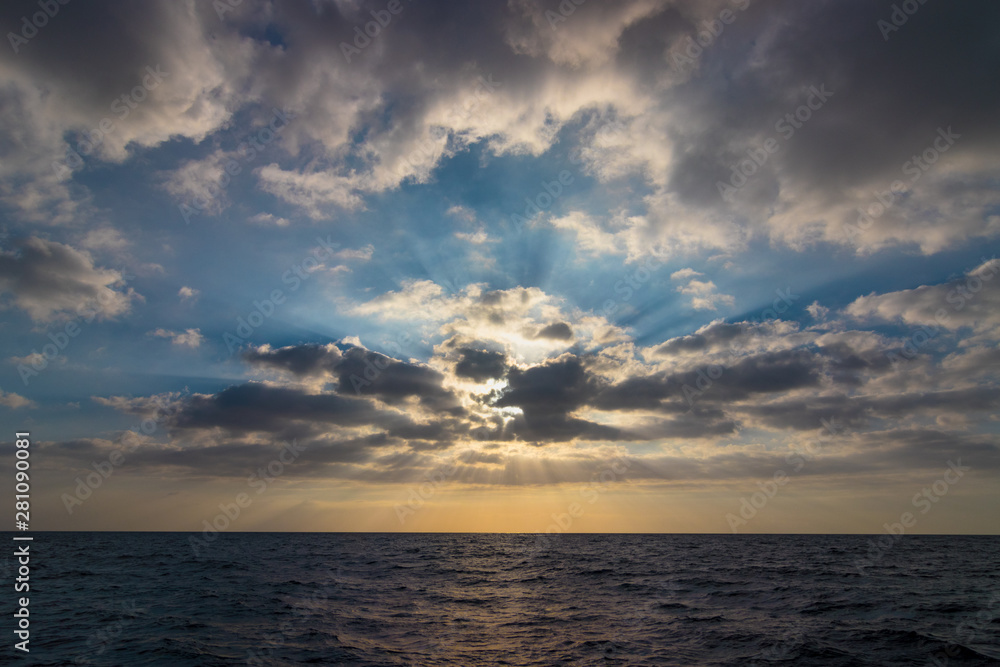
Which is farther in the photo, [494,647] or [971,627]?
[971,627]

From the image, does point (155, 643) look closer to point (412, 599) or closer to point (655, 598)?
point (412, 599)

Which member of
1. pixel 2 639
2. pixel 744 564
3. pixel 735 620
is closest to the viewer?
pixel 2 639

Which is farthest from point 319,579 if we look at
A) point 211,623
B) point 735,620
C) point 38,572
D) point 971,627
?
point 971,627

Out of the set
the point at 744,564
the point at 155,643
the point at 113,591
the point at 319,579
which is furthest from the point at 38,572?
the point at 744,564

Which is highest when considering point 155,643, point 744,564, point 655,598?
point 155,643

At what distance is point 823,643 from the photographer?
2206 centimetres

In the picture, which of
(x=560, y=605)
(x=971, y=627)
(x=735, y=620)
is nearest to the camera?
(x=971, y=627)

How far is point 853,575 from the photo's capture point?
46.3 meters

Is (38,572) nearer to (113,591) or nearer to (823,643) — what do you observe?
(113,591)

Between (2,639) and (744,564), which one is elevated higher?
(2,639)

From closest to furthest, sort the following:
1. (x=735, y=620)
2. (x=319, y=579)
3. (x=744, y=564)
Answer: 1. (x=735, y=620)
2. (x=319, y=579)
3. (x=744, y=564)

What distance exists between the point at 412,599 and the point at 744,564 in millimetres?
46805

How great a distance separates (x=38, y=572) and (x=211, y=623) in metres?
38.2

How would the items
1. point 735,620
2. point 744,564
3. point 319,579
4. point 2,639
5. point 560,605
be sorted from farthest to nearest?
point 744,564
point 319,579
point 560,605
point 735,620
point 2,639
